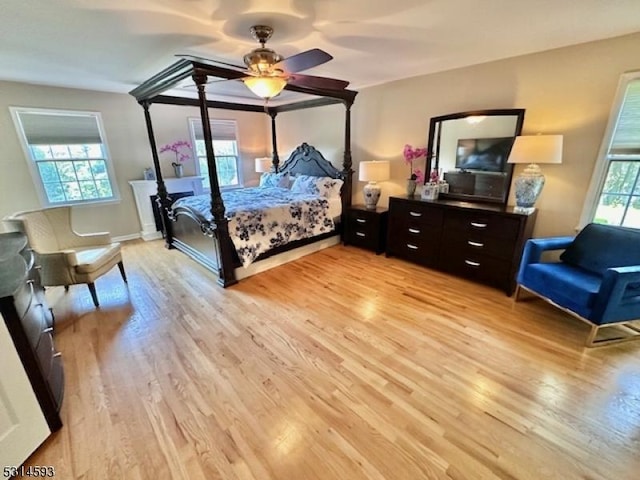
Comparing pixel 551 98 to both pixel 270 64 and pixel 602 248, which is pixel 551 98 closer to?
pixel 602 248

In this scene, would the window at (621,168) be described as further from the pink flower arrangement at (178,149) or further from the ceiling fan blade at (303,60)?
the pink flower arrangement at (178,149)

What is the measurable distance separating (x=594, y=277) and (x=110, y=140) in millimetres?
6244

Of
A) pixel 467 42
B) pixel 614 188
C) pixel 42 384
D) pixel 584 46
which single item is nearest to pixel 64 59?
pixel 42 384

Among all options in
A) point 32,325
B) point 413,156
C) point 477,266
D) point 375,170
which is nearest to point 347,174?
point 375,170

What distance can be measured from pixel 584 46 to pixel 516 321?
8.29 ft

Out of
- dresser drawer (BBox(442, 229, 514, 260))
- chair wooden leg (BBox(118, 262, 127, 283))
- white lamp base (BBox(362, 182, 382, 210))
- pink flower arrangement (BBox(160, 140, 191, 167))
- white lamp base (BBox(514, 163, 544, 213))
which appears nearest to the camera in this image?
white lamp base (BBox(514, 163, 544, 213))

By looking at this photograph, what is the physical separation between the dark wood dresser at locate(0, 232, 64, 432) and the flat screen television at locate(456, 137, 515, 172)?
3986 mm

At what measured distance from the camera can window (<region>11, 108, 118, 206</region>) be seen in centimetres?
384

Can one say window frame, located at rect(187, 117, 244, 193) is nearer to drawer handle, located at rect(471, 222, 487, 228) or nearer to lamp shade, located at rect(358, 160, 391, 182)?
lamp shade, located at rect(358, 160, 391, 182)

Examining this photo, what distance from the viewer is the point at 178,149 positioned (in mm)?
5055

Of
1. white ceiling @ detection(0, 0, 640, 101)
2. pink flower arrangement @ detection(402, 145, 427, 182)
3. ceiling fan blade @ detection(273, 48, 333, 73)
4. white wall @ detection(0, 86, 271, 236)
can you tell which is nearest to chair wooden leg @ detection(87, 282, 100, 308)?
white ceiling @ detection(0, 0, 640, 101)

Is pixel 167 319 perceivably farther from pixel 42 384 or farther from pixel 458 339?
pixel 458 339

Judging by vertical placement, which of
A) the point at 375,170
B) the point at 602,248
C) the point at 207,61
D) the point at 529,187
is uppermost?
the point at 207,61

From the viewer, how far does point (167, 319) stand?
258cm
